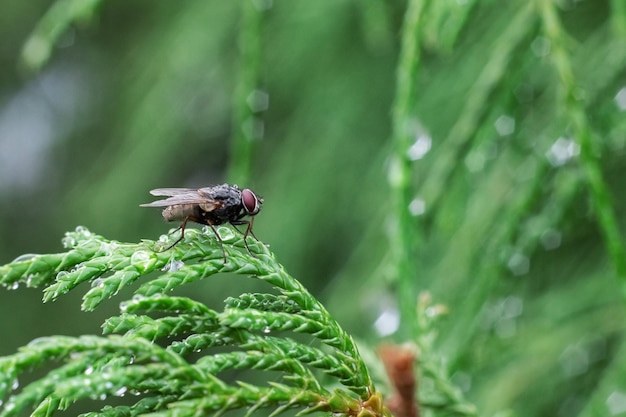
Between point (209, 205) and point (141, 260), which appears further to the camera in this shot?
point (209, 205)

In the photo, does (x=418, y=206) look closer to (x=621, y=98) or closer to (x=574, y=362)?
(x=621, y=98)

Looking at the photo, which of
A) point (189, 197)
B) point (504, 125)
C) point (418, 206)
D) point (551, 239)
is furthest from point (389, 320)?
point (189, 197)

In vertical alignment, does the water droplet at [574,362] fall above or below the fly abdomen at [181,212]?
below

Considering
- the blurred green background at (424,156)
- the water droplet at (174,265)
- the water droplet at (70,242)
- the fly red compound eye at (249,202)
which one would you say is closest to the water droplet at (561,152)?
the blurred green background at (424,156)

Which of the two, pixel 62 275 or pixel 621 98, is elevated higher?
pixel 621 98

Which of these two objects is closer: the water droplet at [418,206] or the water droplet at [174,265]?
the water droplet at [174,265]

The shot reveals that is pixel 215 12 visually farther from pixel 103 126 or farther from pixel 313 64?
pixel 103 126

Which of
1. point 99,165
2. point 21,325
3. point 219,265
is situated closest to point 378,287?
point 219,265

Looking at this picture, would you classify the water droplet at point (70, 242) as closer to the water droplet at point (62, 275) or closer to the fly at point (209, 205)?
the water droplet at point (62, 275)
